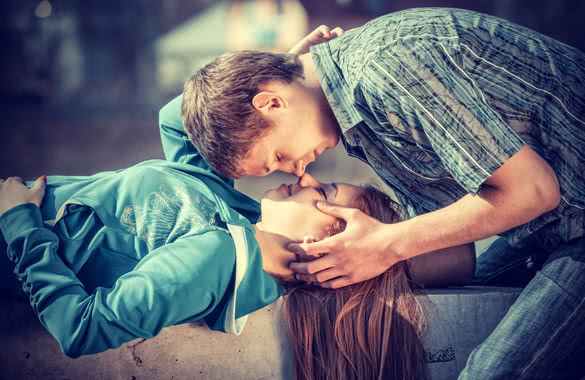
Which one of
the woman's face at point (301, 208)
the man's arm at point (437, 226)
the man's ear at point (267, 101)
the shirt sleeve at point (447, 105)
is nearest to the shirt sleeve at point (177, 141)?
the woman's face at point (301, 208)

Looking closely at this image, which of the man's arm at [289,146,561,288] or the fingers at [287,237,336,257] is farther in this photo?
the fingers at [287,237,336,257]

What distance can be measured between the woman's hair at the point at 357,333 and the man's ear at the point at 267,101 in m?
0.75

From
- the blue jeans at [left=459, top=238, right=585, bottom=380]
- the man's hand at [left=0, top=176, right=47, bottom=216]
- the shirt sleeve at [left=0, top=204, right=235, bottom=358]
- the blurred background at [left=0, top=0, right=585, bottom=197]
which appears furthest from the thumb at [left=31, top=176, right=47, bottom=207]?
the blurred background at [left=0, top=0, right=585, bottom=197]

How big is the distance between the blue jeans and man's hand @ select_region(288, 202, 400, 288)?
0.48 metres

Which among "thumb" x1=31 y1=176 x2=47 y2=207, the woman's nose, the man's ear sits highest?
the man's ear

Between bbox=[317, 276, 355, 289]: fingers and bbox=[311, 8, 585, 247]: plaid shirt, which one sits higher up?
bbox=[311, 8, 585, 247]: plaid shirt

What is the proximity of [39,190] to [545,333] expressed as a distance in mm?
2012

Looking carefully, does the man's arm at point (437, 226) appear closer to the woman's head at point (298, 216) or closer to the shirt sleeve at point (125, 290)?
the woman's head at point (298, 216)

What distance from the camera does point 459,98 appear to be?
184 cm

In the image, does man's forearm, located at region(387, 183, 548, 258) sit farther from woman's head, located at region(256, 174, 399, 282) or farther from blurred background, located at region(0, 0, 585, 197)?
blurred background, located at region(0, 0, 585, 197)

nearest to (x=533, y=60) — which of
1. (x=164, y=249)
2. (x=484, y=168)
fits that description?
(x=484, y=168)

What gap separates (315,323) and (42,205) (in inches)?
46.6

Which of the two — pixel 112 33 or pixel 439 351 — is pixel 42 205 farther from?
pixel 112 33

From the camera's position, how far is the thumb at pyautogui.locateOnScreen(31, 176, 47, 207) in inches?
88.7
